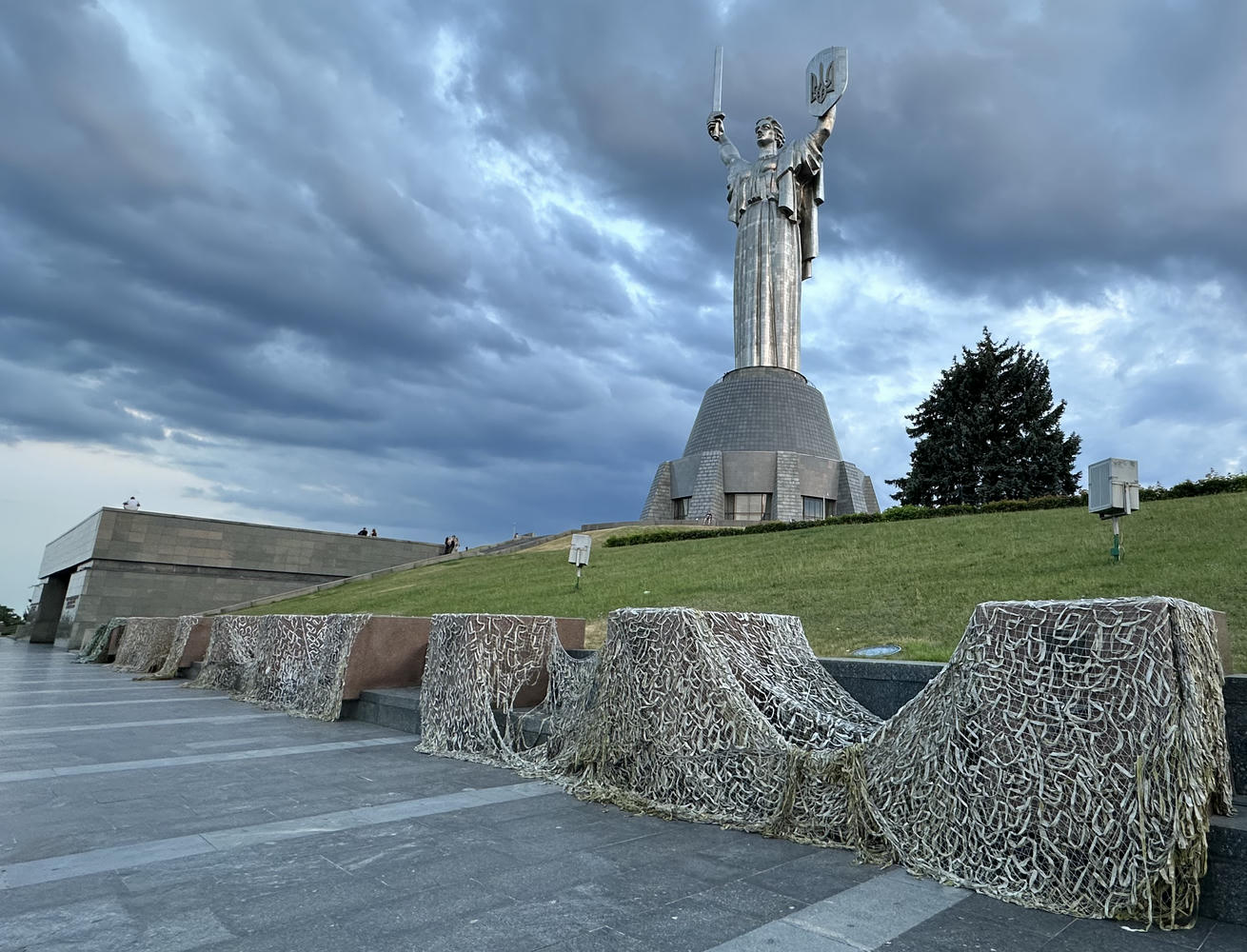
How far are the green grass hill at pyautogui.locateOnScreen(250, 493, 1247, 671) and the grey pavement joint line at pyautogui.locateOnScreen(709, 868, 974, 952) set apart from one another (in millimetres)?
4591

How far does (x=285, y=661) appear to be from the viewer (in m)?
9.32

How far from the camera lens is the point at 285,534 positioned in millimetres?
31203

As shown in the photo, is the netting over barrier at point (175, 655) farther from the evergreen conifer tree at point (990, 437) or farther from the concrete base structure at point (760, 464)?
the evergreen conifer tree at point (990, 437)

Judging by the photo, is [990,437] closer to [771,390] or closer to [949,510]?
[771,390]

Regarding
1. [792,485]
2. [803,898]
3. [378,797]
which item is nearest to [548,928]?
[803,898]

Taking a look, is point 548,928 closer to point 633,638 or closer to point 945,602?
point 633,638

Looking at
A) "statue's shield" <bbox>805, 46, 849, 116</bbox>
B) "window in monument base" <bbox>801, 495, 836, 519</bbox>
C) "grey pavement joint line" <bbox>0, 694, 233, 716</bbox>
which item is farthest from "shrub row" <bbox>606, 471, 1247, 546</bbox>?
"statue's shield" <bbox>805, 46, 849, 116</bbox>

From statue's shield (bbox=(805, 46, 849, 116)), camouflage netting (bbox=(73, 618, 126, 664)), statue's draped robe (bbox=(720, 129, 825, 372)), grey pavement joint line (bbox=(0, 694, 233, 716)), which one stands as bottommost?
grey pavement joint line (bbox=(0, 694, 233, 716))

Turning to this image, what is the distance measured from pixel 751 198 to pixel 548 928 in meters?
39.1

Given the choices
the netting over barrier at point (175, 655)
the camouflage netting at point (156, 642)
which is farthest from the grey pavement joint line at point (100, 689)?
the camouflage netting at point (156, 642)

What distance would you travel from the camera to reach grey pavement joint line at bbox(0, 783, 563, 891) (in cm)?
318

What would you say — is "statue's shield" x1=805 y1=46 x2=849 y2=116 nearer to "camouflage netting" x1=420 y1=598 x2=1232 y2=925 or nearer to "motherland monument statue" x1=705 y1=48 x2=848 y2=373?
"motherland monument statue" x1=705 y1=48 x2=848 y2=373

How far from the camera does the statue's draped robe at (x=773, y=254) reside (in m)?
37.3

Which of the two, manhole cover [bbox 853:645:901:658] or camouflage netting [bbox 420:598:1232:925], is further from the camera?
manhole cover [bbox 853:645:901:658]
